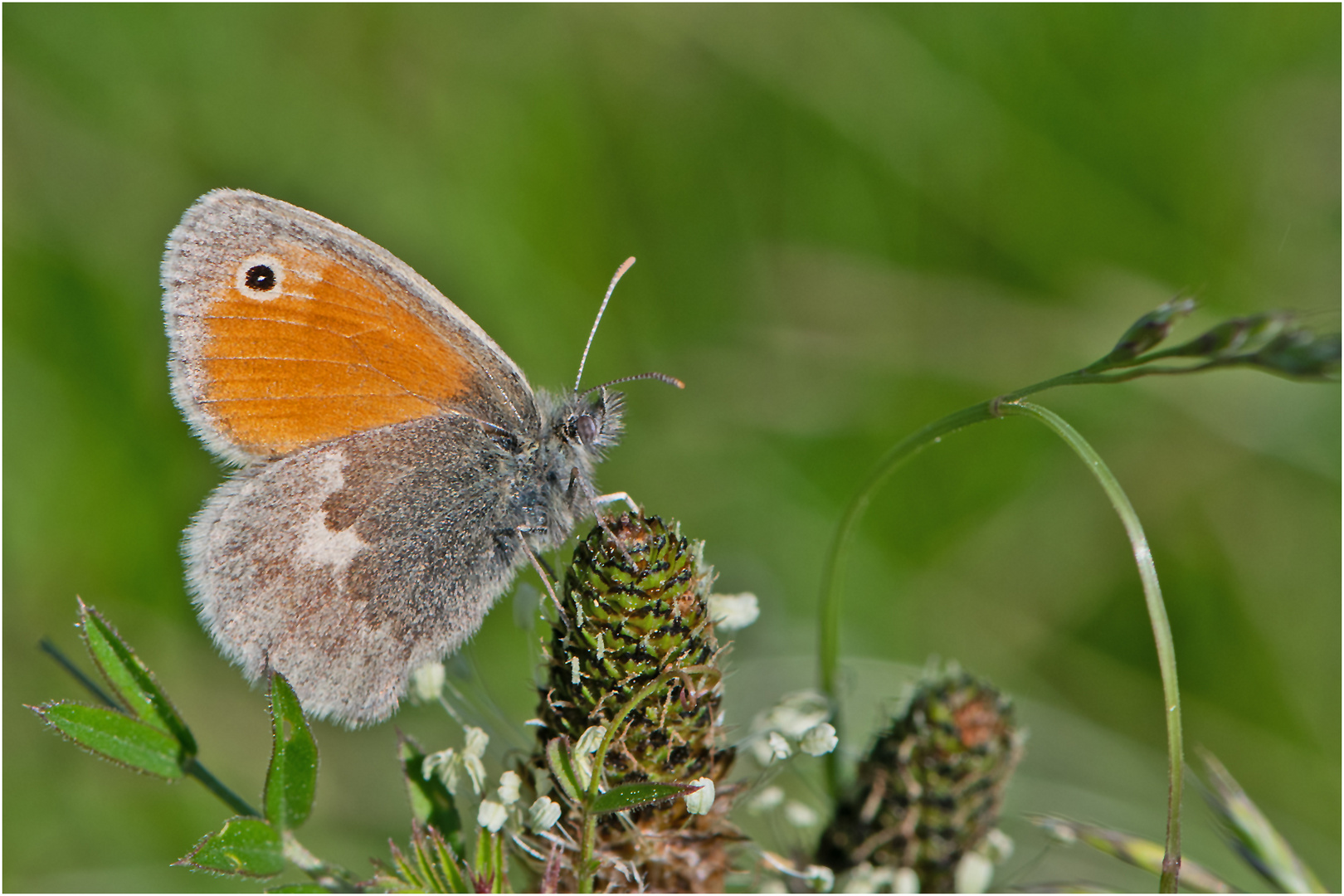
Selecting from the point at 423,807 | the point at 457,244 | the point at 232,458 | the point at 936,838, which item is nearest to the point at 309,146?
the point at 457,244

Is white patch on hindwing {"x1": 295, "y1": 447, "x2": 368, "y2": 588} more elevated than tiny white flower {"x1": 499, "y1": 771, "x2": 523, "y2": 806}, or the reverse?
white patch on hindwing {"x1": 295, "y1": 447, "x2": 368, "y2": 588}

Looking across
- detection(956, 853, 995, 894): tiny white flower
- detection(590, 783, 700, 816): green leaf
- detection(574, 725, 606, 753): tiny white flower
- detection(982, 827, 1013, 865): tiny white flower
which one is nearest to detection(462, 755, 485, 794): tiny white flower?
detection(574, 725, 606, 753): tiny white flower

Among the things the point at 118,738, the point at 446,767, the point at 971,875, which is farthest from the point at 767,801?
the point at 118,738

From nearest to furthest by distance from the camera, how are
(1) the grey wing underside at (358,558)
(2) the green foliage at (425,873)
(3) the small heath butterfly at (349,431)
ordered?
1. (2) the green foliage at (425,873)
2. (1) the grey wing underside at (358,558)
3. (3) the small heath butterfly at (349,431)

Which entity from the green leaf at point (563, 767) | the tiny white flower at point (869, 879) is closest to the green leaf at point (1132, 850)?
the tiny white flower at point (869, 879)

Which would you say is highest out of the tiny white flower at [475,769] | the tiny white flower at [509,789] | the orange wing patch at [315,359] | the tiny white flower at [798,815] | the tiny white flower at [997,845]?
the orange wing patch at [315,359]

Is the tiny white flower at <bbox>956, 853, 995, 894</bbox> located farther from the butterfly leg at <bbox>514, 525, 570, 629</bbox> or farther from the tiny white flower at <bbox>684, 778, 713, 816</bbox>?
the butterfly leg at <bbox>514, 525, 570, 629</bbox>

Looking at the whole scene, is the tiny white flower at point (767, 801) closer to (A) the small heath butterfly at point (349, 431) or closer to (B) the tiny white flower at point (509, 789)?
(B) the tiny white flower at point (509, 789)

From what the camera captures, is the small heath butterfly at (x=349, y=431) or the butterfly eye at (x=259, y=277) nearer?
the small heath butterfly at (x=349, y=431)

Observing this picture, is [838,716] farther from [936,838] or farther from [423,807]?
[423,807]
